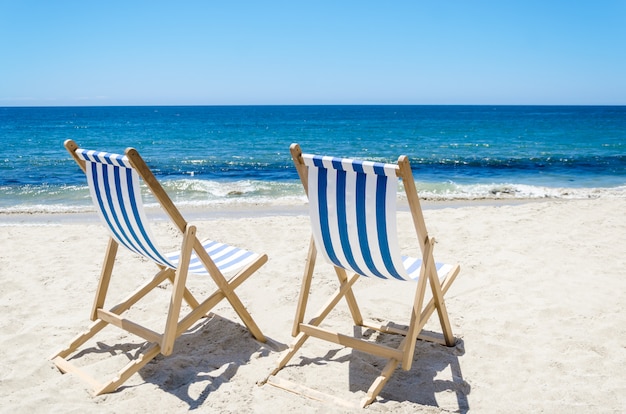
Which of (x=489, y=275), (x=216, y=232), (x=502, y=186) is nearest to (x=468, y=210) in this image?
(x=489, y=275)

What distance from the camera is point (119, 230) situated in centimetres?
308

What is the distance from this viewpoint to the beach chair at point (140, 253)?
277 centimetres

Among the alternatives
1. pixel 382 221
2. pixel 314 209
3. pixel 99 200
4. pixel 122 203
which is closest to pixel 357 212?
pixel 382 221

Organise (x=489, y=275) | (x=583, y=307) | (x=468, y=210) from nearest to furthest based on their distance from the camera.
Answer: (x=583, y=307)
(x=489, y=275)
(x=468, y=210)

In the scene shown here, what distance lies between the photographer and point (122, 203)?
2883 millimetres

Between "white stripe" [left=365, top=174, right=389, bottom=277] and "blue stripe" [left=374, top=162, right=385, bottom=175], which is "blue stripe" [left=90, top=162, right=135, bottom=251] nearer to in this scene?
"white stripe" [left=365, top=174, right=389, bottom=277]

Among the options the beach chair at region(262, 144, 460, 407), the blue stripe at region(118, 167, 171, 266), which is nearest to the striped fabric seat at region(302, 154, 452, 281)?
the beach chair at region(262, 144, 460, 407)

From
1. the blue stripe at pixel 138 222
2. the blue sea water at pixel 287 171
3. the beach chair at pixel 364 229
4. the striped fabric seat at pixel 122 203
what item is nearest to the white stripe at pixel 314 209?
the beach chair at pixel 364 229

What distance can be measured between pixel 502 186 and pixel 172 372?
10193 millimetres

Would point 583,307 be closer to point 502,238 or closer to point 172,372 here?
point 502,238

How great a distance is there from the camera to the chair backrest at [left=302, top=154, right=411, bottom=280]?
251cm

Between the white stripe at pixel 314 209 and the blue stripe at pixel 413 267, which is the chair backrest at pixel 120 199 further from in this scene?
the blue stripe at pixel 413 267

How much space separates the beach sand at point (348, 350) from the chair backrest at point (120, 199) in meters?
0.74

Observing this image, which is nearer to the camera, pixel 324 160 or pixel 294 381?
pixel 324 160
